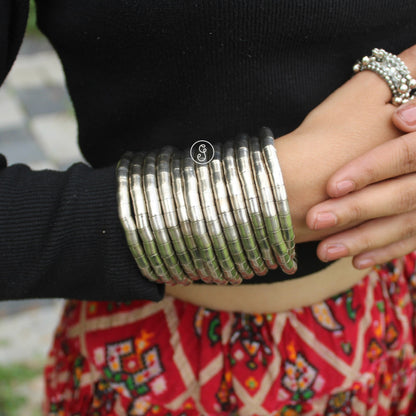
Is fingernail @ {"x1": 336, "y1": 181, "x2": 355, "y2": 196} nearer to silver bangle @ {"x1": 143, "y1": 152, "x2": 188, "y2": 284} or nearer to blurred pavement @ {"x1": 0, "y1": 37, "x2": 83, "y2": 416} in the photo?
silver bangle @ {"x1": 143, "y1": 152, "x2": 188, "y2": 284}

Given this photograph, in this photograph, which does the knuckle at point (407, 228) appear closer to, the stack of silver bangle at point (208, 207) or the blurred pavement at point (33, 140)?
the stack of silver bangle at point (208, 207)

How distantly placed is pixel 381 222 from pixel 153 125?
15.3 inches

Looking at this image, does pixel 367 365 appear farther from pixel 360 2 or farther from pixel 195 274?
pixel 360 2

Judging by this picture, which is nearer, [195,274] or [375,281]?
[195,274]

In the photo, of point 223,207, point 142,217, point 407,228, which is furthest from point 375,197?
point 142,217

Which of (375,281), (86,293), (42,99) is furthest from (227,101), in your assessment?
(42,99)

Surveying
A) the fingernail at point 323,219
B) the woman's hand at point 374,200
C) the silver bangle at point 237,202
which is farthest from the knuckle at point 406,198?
the silver bangle at point 237,202

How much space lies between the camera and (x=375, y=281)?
997mm

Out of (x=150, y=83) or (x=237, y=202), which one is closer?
(x=237, y=202)

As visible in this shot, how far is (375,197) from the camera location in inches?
27.0

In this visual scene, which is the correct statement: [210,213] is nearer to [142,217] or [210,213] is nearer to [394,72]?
[142,217]

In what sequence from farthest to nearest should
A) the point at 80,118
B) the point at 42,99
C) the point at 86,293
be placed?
1. the point at 42,99
2. the point at 80,118
3. the point at 86,293

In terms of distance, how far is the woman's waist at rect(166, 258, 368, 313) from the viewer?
89 centimetres

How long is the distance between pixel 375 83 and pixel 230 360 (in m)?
0.53
